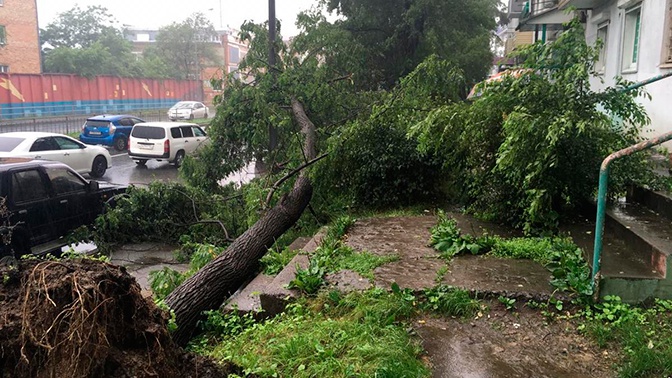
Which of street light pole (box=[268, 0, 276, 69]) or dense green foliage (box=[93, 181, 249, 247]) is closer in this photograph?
dense green foliage (box=[93, 181, 249, 247])

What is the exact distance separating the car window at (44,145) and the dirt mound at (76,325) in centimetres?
1386

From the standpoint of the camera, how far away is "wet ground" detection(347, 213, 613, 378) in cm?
380

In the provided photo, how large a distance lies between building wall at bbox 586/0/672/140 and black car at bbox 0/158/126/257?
8.41 m

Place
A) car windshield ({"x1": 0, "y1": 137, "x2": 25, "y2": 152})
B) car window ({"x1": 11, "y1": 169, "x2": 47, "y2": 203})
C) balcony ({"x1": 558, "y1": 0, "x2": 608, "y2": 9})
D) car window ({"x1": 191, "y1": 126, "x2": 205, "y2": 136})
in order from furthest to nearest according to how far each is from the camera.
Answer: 1. car window ({"x1": 191, "y1": 126, "x2": 205, "y2": 136})
2. car windshield ({"x1": 0, "y1": 137, "x2": 25, "y2": 152})
3. balcony ({"x1": 558, "y1": 0, "x2": 608, "y2": 9})
4. car window ({"x1": 11, "y1": 169, "x2": 47, "y2": 203})

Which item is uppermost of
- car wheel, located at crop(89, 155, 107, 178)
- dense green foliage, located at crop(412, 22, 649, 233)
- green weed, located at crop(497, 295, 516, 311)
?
dense green foliage, located at crop(412, 22, 649, 233)

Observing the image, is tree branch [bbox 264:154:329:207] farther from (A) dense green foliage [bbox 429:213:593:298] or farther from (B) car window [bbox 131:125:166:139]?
(B) car window [bbox 131:125:166:139]

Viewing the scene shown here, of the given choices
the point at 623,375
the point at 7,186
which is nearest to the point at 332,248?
the point at 623,375

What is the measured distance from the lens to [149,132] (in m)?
20.4

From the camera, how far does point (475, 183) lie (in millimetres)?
6762

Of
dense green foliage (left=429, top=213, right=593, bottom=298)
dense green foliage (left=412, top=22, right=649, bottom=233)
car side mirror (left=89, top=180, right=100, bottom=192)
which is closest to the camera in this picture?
dense green foliage (left=429, top=213, right=593, bottom=298)

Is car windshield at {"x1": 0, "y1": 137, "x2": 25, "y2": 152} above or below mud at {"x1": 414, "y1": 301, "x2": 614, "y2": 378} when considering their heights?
above

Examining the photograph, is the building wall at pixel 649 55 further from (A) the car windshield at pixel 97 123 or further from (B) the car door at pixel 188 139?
(A) the car windshield at pixel 97 123

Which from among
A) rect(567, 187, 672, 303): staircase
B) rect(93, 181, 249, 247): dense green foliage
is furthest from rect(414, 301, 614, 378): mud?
rect(93, 181, 249, 247): dense green foliage

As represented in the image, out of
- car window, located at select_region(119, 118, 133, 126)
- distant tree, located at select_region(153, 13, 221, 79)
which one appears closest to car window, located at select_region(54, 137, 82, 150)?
car window, located at select_region(119, 118, 133, 126)
